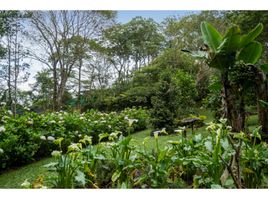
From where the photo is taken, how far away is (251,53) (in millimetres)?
3143

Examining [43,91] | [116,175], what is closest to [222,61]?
[116,175]

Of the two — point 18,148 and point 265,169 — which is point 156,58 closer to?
point 18,148

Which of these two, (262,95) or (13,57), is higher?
(13,57)

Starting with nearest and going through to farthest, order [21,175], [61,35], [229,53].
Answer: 1. [21,175]
2. [229,53]
3. [61,35]

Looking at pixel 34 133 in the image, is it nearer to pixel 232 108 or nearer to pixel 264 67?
pixel 232 108

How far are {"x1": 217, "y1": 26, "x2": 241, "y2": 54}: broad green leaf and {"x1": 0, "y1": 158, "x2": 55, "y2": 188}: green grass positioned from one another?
6.19 feet

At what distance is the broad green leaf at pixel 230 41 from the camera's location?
280 cm

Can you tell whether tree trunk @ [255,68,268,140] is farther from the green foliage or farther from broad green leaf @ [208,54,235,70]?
the green foliage

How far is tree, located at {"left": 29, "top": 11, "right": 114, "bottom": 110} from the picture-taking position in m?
5.68

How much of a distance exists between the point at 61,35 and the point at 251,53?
3839mm

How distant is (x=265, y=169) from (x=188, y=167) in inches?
19.4

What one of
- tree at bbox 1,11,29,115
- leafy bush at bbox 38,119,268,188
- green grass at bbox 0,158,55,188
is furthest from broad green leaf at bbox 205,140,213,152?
tree at bbox 1,11,29,115
